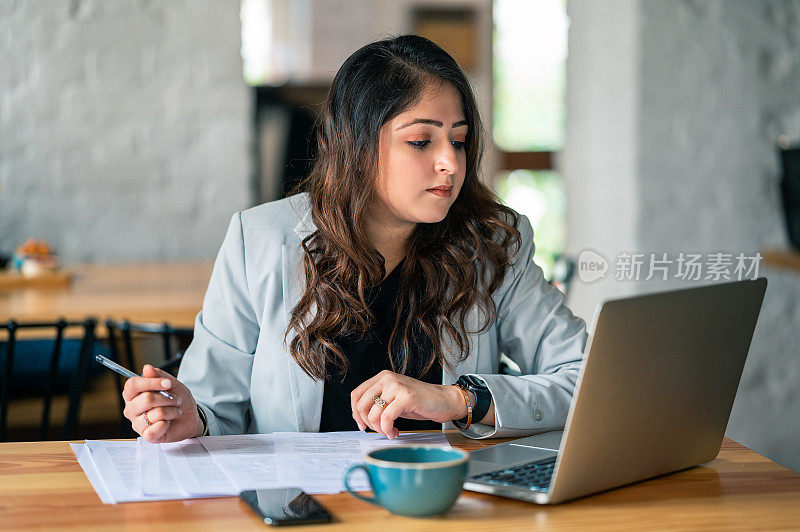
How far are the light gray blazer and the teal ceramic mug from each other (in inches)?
17.9

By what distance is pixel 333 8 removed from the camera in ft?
19.4

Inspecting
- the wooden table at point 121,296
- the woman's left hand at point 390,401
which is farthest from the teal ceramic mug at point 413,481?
the wooden table at point 121,296

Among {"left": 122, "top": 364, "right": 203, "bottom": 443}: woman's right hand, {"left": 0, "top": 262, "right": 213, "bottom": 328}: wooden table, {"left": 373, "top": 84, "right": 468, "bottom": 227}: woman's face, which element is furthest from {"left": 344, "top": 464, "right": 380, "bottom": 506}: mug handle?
{"left": 0, "top": 262, "right": 213, "bottom": 328}: wooden table

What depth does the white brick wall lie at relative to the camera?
3488 millimetres

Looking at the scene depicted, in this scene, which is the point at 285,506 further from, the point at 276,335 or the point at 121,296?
the point at 121,296

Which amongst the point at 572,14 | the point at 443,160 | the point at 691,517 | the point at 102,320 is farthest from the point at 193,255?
the point at 691,517

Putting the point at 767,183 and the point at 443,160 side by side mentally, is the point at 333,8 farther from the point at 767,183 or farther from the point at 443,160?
the point at 443,160

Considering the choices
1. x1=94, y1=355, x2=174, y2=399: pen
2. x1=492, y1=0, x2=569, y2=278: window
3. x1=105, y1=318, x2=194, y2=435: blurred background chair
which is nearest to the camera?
x1=94, y1=355, x2=174, y2=399: pen

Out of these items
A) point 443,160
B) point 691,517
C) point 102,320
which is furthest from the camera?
point 102,320

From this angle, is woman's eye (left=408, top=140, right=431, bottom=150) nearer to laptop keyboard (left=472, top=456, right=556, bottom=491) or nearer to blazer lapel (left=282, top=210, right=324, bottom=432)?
blazer lapel (left=282, top=210, right=324, bottom=432)

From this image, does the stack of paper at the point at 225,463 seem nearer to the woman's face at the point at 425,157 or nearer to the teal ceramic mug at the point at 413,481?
the teal ceramic mug at the point at 413,481

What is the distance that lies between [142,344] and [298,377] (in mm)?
896

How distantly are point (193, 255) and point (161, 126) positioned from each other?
20.7 inches

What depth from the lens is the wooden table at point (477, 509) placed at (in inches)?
35.1
